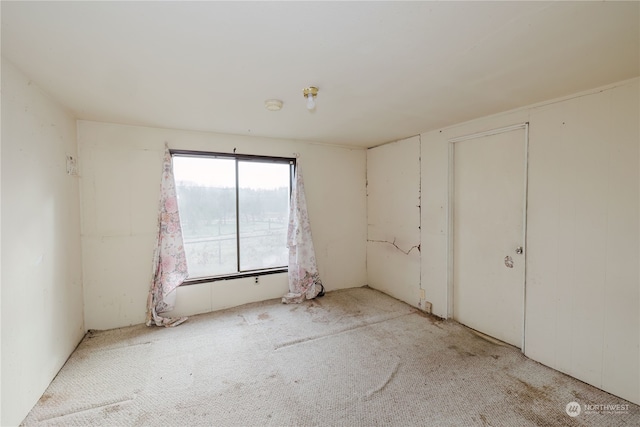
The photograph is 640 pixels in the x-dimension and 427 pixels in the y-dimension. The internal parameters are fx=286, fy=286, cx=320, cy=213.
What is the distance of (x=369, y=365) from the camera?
7.62 ft

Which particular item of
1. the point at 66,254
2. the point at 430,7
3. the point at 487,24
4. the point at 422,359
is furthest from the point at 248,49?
the point at 422,359

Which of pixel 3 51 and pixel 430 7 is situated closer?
pixel 430 7

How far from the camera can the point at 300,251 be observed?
A: 377cm

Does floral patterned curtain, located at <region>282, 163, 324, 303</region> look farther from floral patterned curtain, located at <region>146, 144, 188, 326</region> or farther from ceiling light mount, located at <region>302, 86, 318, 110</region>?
ceiling light mount, located at <region>302, 86, 318, 110</region>

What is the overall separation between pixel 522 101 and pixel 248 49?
2.17 meters

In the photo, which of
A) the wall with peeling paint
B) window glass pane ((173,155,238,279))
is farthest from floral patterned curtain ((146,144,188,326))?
the wall with peeling paint

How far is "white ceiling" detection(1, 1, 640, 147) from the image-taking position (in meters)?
1.23

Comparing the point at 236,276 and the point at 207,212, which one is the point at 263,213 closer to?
the point at 207,212

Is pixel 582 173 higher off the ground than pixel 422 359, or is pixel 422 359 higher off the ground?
pixel 582 173

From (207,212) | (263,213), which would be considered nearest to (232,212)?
(207,212)

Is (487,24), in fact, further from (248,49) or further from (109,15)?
(109,15)

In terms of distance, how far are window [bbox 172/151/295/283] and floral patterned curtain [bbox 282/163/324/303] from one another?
0.53 feet

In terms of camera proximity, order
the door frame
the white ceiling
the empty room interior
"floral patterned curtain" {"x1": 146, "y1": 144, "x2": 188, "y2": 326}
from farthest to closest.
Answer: "floral patterned curtain" {"x1": 146, "y1": 144, "x2": 188, "y2": 326} → the door frame → the empty room interior → the white ceiling

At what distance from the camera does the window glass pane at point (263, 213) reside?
3604 mm
